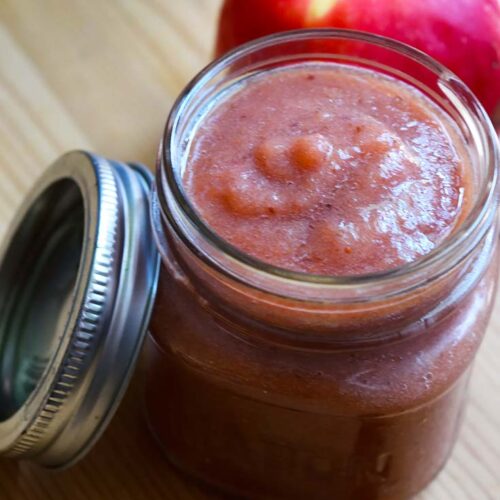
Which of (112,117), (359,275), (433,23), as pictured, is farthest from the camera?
(112,117)

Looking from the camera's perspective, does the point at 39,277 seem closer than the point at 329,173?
→ No

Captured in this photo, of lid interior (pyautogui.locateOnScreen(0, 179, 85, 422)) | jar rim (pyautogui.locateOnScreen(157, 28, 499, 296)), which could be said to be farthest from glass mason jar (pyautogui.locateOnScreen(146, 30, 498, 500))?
lid interior (pyautogui.locateOnScreen(0, 179, 85, 422))

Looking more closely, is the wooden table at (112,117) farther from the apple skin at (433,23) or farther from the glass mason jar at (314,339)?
the apple skin at (433,23)

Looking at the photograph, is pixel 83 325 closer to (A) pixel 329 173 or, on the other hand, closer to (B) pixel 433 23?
(A) pixel 329 173

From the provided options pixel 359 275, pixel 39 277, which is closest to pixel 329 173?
pixel 359 275

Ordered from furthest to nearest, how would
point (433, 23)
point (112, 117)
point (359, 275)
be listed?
point (112, 117) → point (433, 23) → point (359, 275)

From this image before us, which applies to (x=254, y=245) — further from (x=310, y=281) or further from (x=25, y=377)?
(x=25, y=377)
